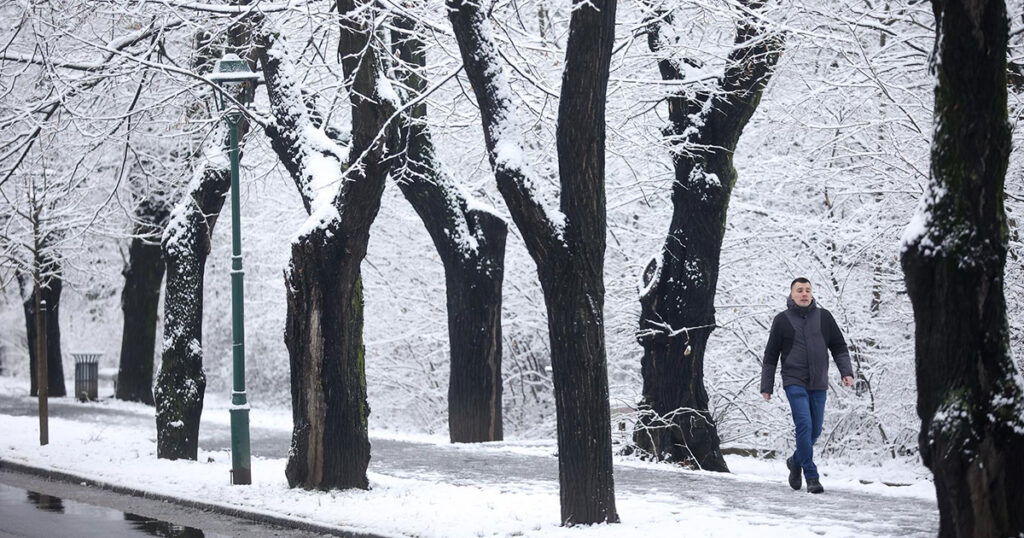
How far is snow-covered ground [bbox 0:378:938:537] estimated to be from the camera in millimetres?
9570

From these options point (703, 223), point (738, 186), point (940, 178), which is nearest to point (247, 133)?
point (703, 223)

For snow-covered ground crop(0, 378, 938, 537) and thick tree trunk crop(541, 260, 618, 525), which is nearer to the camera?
thick tree trunk crop(541, 260, 618, 525)

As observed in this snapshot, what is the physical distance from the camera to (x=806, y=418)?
1120 cm

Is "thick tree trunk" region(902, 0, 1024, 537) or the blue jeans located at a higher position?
"thick tree trunk" region(902, 0, 1024, 537)

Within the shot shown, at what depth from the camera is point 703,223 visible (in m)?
13.9

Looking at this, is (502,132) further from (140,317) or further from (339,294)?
(140,317)

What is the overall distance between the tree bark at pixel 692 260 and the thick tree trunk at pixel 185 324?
5538 mm

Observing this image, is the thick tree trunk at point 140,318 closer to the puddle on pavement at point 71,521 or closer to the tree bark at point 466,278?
the tree bark at point 466,278

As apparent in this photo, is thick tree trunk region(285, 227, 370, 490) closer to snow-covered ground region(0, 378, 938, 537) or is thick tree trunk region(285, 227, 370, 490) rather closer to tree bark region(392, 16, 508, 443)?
snow-covered ground region(0, 378, 938, 537)

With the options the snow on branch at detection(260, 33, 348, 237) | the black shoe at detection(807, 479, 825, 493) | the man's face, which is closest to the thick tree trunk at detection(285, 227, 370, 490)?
the snow on branch at detection(260, 33, 348, 237)

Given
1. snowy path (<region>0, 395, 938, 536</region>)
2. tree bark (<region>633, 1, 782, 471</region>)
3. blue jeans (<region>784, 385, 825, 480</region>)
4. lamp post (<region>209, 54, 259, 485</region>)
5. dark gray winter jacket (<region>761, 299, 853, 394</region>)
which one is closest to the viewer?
snowy path (<region>0, 395, 938, 536</region>)

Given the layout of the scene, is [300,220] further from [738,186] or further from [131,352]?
[738,186]

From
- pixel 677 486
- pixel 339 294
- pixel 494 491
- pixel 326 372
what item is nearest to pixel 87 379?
pixel 326 372

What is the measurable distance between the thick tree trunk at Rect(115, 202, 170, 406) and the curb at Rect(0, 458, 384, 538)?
11.1 m
